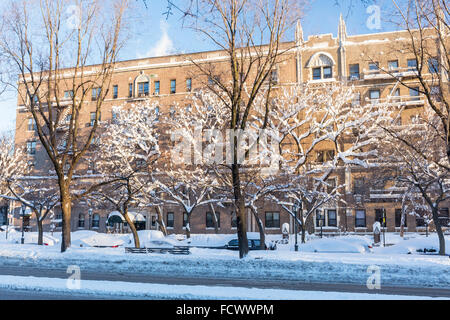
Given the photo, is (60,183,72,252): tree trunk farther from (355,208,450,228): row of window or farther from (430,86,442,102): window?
(355,208,450,228): row of window

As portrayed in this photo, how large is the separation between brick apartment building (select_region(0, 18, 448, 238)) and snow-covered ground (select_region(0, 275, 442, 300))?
2826cm

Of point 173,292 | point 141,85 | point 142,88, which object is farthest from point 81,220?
point 173,292

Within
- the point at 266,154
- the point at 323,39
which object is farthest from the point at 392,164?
the point at 323,39

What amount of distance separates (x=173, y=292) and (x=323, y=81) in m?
36.7

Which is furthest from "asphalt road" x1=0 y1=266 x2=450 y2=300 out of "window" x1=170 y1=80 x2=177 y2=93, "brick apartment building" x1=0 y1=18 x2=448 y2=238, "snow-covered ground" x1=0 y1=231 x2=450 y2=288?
"window" x1=170 y1=80 x2=177 y2=93

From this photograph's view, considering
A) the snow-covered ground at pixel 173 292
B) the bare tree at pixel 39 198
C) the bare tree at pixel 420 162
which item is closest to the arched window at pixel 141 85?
the bare tree at pixel 39 198

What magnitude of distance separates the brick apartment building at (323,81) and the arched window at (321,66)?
0.28ft

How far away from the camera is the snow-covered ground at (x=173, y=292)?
33.4 feet

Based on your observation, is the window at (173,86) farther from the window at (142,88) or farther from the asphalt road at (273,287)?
the asphalt road at (273,287)

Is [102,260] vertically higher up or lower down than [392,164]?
lower down

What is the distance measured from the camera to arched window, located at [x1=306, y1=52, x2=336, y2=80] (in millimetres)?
45719
